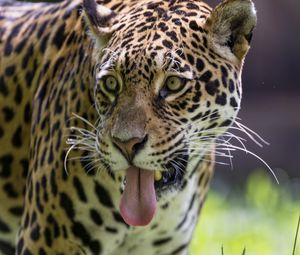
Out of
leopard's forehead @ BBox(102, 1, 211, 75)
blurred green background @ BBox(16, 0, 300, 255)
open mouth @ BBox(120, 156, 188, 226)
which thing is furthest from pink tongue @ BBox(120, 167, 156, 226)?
blurred green background @ BBox(16, 0, 300, 255)

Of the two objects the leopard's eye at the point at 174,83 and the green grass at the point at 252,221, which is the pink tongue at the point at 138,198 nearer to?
the leopard's eye at the point at 174,83

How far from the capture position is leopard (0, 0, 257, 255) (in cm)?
559

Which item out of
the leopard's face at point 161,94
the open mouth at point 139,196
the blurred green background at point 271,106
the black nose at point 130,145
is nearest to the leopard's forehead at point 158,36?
the leopard's face at point 161,94

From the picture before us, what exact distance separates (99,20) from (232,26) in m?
0.63

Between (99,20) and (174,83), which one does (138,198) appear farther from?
(99,20)

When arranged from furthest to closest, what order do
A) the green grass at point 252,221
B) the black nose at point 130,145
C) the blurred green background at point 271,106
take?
1. the blurred green background at point 271,106
2. the green grass at point 252,221
3. the black nose at point 130,145

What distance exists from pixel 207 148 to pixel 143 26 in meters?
0.69

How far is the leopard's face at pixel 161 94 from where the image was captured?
5527mm

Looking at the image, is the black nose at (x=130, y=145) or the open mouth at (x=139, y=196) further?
the open mouth at (x=139, y=196)

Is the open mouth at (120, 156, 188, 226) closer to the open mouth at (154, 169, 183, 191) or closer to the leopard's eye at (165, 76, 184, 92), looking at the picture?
the open mouth at (154, 169, 183, 191)

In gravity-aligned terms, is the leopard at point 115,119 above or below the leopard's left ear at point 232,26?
below

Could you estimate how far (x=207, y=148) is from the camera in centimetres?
601

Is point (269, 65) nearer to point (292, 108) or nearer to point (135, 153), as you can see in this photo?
point (292, 108)

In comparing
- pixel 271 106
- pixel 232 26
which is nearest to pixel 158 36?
pixel 232 26
